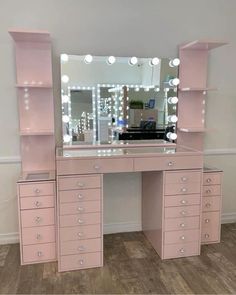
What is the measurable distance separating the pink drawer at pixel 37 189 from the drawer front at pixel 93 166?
0.82ft

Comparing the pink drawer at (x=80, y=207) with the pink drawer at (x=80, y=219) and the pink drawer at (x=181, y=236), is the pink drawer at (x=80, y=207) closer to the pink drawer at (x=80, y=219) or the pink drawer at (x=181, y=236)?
the pink drawer at (x=80, y=219)

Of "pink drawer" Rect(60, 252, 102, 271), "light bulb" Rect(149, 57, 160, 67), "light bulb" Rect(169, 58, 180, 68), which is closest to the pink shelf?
"light bulb" Rect(169, 58, 180, 68)

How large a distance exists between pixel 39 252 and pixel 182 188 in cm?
136

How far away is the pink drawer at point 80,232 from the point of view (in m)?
2.37

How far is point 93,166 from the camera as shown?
236 cm

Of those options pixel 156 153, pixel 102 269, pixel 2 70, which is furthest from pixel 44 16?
pixel 102 269

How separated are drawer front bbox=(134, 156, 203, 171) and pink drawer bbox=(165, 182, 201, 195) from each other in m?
0.15

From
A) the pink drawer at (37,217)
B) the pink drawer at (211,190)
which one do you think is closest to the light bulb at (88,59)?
the pink drawer at (37,217)

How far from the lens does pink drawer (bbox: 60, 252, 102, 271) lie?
2396 millimetres

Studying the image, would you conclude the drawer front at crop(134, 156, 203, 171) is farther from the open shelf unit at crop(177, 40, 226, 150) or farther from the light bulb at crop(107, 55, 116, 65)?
the light bulb at crop(107, 55, 116, 65)

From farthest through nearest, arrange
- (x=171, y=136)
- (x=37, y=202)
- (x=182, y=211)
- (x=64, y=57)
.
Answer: (x=171, y=136) → (x=64, y=57) → (x=182, y=211) → (x=37, y=202)

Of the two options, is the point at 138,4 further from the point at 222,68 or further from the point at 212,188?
the point at 212,188

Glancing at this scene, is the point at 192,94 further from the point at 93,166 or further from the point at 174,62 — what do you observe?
the point at 93,166

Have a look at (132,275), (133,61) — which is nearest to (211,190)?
(132,275)
